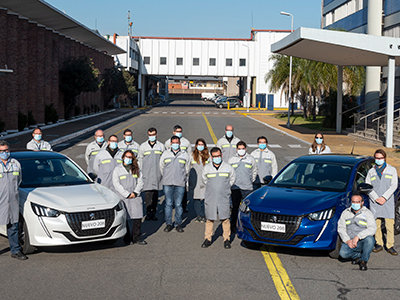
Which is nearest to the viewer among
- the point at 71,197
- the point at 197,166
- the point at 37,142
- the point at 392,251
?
the point at 71,197

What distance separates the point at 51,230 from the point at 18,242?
25.6 inches

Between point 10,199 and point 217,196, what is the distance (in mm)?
3253

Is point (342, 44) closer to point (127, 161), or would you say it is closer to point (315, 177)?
point (315, 177)

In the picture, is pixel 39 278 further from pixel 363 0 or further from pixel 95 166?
pixel 363 0

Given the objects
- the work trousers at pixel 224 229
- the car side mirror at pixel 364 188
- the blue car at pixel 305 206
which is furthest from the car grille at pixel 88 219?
the car side mirror at pixel 364 188

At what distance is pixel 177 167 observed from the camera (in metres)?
9.58

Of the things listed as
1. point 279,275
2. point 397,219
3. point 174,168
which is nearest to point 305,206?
point 279,275

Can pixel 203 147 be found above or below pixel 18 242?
above

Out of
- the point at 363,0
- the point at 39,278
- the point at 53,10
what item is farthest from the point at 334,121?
the point at 39,278

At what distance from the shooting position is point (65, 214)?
7.67 m

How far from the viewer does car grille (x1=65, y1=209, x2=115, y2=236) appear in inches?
302

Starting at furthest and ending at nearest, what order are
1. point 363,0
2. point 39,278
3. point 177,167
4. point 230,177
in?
1. point 363,0
2. point 177,167
3. point 230,177
4. point 39,278

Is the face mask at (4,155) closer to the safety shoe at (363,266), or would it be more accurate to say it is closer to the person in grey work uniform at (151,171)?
the person in grey work uniform at (151,171)

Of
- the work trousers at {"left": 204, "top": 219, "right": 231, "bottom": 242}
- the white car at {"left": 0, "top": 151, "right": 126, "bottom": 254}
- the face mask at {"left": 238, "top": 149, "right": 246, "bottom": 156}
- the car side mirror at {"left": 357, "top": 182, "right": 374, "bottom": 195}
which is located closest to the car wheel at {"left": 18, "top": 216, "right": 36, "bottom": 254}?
the white car at {"left": 0, "top": 151, "right": 126, "bottom": 254}
